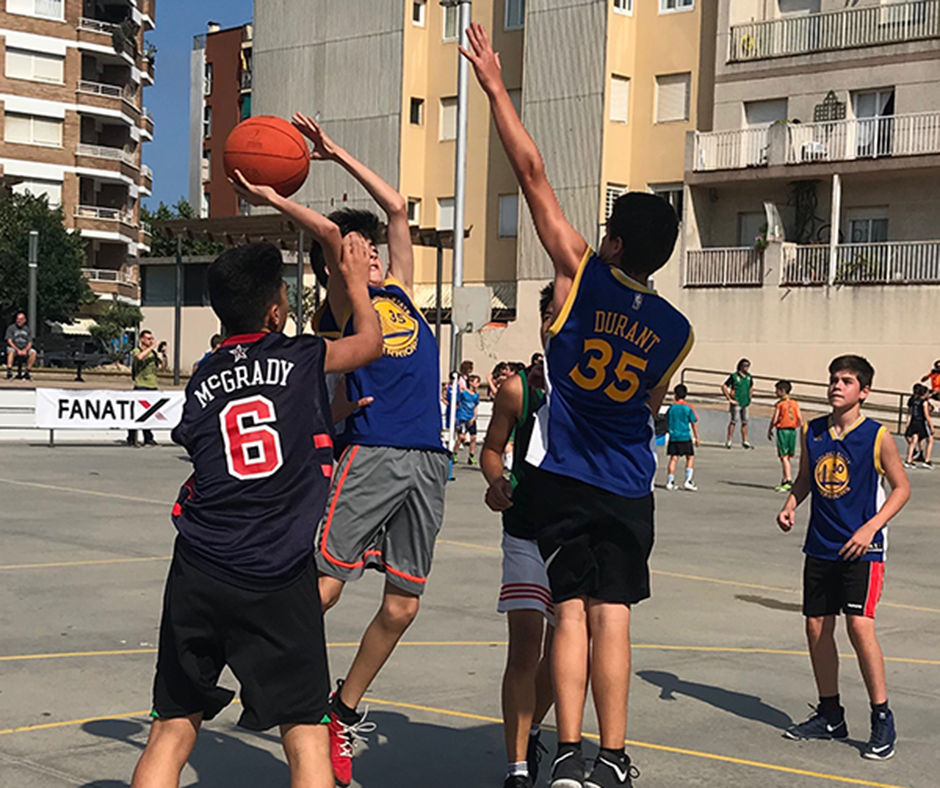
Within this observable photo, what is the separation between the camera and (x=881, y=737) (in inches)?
234

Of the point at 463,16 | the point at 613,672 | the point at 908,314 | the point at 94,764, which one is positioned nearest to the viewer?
the point at 613,672

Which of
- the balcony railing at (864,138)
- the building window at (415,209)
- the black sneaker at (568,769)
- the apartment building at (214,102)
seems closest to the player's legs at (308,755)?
the black sneaker at (568,769)

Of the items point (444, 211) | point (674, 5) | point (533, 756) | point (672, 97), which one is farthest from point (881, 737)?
point (444, 211)

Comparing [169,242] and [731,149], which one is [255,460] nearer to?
[731,149]

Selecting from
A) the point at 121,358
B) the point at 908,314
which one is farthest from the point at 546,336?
the point at 121,358

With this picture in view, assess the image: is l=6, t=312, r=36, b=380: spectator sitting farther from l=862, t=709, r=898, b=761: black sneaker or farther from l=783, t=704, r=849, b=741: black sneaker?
l=862, t=709, r=898, b=761: black sneaker

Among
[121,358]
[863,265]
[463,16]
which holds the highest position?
[463,16]

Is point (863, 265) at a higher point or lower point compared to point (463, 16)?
lower

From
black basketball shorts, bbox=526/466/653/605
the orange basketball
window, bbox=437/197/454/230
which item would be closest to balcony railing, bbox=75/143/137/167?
window, bbox=437/197/454/230

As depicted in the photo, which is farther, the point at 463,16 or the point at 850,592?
the point at 463,16

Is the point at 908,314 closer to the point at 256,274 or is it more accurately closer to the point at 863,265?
the point at 863,265

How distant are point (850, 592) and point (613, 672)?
209 cm

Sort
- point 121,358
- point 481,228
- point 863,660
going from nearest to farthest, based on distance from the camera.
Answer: point 863,660 → point 481,228 → point 121,358

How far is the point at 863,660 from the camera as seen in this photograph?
6203 millimetres
